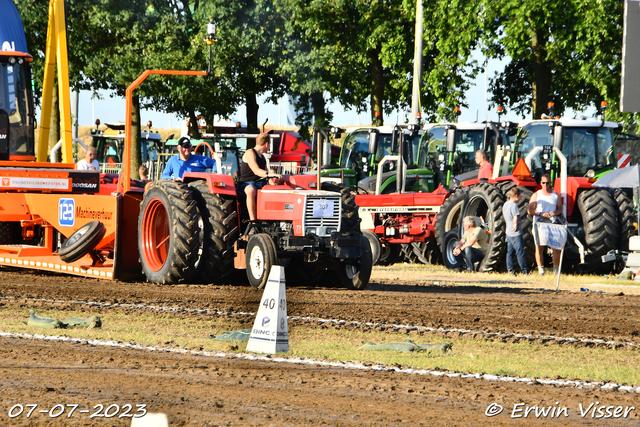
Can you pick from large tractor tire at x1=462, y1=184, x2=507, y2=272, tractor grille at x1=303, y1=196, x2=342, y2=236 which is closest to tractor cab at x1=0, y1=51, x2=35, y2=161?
tractor grille at x1=303, y1=196, x2=342, y2=236

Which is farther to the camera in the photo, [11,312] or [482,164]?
[482,164]

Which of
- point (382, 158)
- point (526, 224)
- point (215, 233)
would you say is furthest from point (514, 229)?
point (215, 233)

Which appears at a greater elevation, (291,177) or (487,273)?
(291,177)

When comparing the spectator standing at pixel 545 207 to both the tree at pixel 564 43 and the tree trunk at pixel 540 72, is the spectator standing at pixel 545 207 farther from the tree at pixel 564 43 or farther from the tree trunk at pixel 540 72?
the tree trunk at pixel 540 72

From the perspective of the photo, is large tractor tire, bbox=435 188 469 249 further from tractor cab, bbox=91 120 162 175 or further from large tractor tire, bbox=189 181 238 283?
tractor cab, bbox=91 120 162 175

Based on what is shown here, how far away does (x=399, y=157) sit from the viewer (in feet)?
57.0

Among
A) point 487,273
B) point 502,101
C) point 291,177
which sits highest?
point 502,101

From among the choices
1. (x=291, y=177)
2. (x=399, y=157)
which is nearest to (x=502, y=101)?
Answer: (x=399, y=157)

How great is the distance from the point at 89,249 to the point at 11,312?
307cm

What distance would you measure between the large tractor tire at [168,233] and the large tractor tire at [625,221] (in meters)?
7.21

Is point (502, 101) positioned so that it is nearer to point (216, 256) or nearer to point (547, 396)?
point (216, 256)

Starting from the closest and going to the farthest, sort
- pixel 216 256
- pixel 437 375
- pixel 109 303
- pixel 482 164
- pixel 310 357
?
pixel 437 375
pixel 310 357
pixel 109 303
pixel 216 256
pixel 482 164

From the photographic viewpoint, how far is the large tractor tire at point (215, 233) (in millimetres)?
10742

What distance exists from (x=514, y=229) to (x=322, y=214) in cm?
452
